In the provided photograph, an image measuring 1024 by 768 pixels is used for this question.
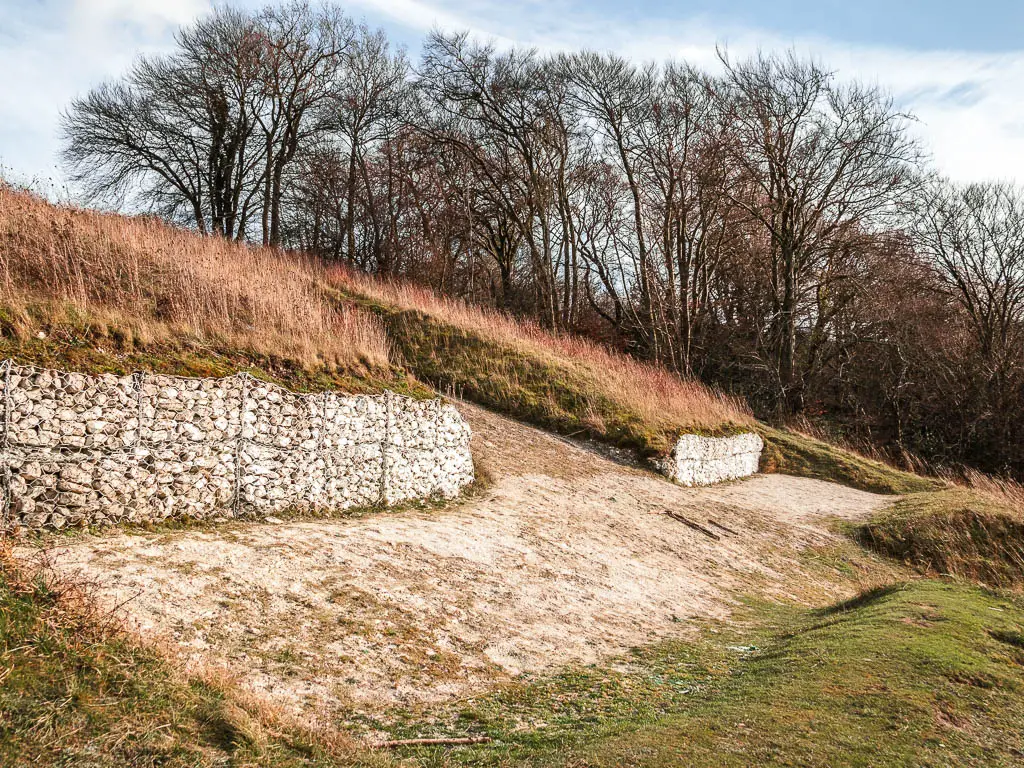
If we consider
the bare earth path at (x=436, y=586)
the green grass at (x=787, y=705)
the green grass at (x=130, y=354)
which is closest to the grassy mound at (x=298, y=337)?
the green grass at (x=130, y=354)

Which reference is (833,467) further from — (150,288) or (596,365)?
(150,288)

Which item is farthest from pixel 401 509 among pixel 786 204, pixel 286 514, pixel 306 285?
pixel 786 204

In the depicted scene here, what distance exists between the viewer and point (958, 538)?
44.4 feet

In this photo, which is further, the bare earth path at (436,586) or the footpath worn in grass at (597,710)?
the bare earth path at (436,586)

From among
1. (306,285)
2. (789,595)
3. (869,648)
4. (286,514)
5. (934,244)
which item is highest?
(934,244)

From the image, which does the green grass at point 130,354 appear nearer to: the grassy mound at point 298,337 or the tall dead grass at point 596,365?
the grassy mound at point 298,337

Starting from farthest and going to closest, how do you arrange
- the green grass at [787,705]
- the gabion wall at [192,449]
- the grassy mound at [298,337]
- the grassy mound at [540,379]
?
the grassy mound at [540,379], the grassy mound at [298,337], the gabion wall at [192,449], the green grass at [787,705]

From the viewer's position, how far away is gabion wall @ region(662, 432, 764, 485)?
16.1 metres

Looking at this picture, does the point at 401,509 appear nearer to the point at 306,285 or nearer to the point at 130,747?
the point at 130,747

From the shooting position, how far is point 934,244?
2586cm

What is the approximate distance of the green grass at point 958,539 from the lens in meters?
12.8

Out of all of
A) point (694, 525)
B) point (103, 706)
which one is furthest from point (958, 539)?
point (103, 706)

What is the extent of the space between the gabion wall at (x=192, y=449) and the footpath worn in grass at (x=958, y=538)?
916 cm

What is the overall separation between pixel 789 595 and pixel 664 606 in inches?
113
